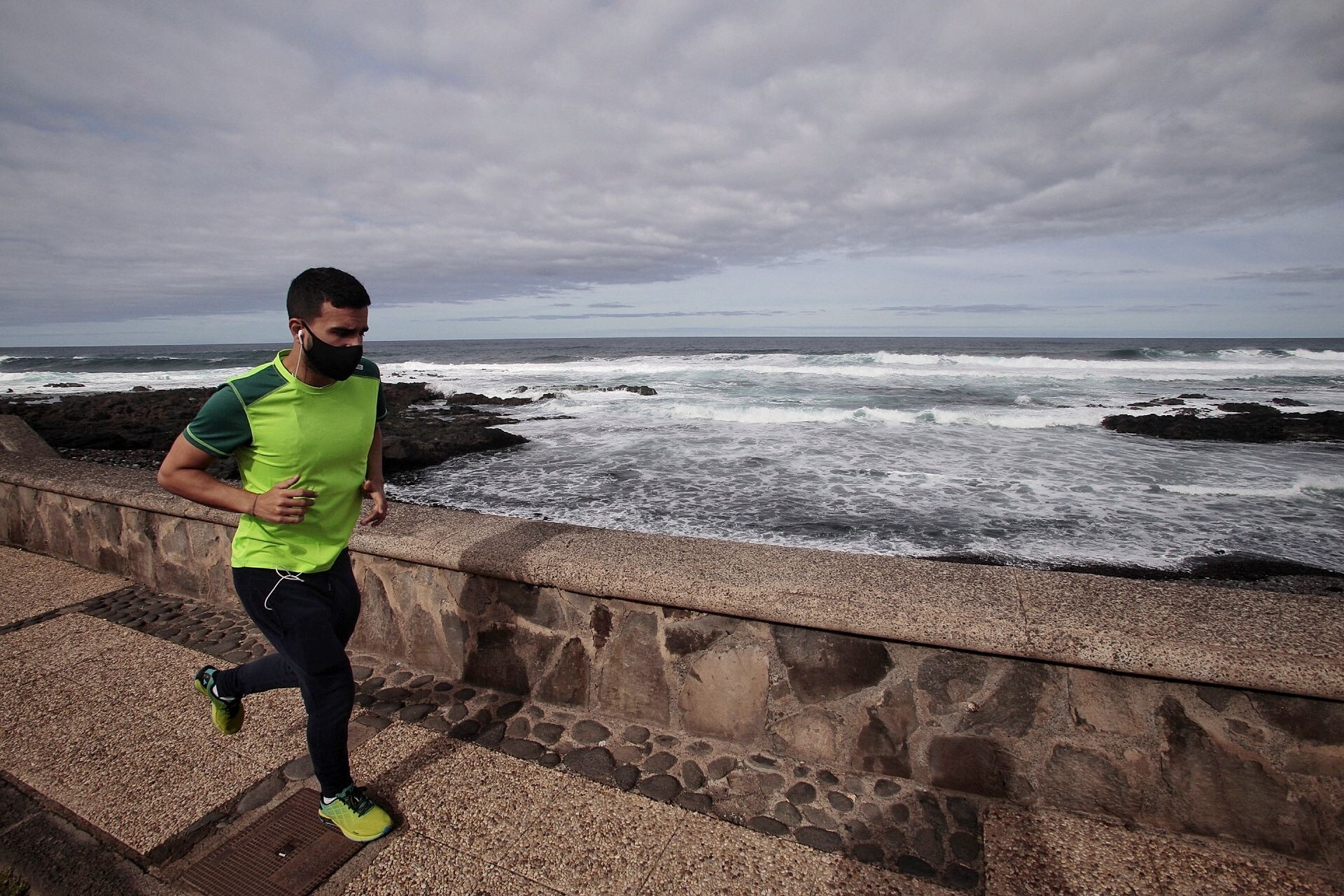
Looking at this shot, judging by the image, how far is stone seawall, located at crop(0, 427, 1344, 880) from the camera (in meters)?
1.85

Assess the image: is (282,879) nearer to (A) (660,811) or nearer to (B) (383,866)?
(B) (383,866)

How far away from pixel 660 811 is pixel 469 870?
577 mm

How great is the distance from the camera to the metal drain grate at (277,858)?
1.84 m

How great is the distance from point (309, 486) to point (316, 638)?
43cm

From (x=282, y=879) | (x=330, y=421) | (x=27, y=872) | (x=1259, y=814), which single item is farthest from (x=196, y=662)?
(x=1259, y=814)

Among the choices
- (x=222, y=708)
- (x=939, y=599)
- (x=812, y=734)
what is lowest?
(x=812, y=734)

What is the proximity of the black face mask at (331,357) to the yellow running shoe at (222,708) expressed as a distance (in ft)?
3.87

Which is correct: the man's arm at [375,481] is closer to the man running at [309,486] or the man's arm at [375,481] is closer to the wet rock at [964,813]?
the man running at [309,486]

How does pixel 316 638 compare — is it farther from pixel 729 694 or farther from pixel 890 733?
pixel 890 733

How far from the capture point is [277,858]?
193 centimetres

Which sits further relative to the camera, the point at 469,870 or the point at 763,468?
the point at 763,468

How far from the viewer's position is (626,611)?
99.7 inches

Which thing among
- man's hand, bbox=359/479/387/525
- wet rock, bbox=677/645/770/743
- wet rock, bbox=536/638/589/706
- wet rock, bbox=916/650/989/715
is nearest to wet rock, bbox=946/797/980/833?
wet rock, bbox=916/650/989/715

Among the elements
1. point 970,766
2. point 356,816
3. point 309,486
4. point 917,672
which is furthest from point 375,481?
point 970,766
